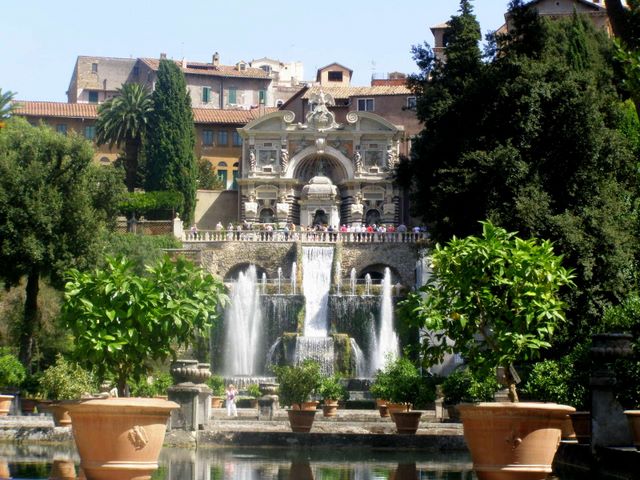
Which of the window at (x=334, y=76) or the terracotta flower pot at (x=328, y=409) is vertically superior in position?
the window at (x=334, y=76)

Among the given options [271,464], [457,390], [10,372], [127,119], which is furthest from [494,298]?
[127,119]

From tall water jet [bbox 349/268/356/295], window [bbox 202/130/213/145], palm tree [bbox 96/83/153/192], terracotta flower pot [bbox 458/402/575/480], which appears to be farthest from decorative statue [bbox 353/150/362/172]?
terracotta flower pot [bbox 458/402/575/480]

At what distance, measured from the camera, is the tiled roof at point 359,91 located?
89.6 metres

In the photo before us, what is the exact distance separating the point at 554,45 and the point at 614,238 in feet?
38.7

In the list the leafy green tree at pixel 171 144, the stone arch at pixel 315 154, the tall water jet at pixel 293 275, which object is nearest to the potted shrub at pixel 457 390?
the tall water jet at pixel 293 275

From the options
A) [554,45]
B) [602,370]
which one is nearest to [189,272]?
[602,370]

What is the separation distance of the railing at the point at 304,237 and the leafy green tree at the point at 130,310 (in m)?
54.9

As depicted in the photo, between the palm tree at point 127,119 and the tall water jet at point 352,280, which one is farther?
the palm tree at point 127,119

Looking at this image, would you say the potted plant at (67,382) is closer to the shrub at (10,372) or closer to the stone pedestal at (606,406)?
the shrub at (10,372)

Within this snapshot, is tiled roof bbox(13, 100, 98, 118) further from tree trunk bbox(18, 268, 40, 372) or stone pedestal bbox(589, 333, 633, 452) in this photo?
stone pedestal bbox(589, 333, 633, 452)

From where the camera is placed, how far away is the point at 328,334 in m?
65.9

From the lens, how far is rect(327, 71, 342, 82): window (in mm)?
109438

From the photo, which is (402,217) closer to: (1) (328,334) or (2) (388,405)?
(1) (328,334)

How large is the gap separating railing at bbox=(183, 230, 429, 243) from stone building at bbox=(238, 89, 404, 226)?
22.9 ft
